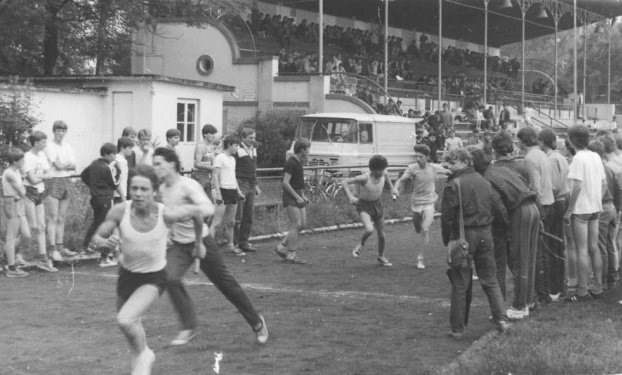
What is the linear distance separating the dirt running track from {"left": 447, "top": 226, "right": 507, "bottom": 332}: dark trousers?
9.7 inches

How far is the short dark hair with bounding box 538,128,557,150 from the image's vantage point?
32.6ft

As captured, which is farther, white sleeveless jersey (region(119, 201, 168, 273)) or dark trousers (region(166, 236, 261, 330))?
dark trousers (region(166, 236, 261, 330))

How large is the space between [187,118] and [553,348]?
2058 centimetres

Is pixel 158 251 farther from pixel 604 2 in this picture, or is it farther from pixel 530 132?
pixel 604 2

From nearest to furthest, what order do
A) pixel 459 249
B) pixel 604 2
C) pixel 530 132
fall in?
pixel 459 249
pixel 530 132
pixel 604 2

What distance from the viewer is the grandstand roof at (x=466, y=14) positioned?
4169cm

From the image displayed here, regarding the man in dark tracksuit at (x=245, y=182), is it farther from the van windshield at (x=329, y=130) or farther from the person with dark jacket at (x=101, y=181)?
the van windshield at (x=329, y=130)

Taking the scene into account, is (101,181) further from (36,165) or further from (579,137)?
(579,137)

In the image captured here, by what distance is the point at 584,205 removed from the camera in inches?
394

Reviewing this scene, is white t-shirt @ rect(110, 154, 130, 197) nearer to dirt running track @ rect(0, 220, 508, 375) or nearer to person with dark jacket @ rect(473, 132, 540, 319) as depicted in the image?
dirt running track @ rect(0, 220, 508, 375)

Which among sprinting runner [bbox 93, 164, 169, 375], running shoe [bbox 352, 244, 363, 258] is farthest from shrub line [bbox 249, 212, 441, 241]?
sprinting runner [bbox 93, 164, 169, 375]

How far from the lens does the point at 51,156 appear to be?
12.2 metres

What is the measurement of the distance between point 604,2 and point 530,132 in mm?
38603

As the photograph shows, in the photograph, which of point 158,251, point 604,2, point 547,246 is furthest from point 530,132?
point 604,2
